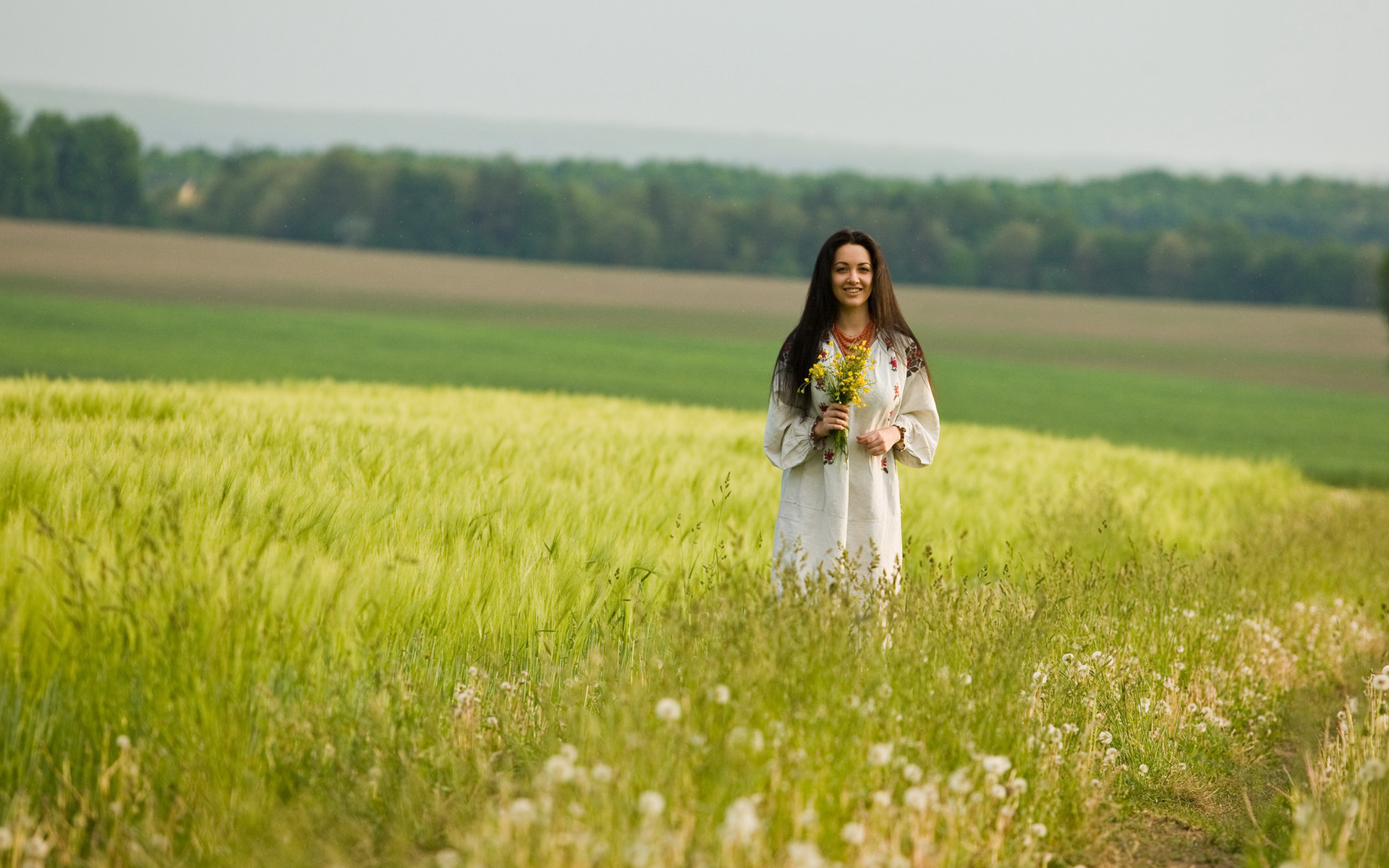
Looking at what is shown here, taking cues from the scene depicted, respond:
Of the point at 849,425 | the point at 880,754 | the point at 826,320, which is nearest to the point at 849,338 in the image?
the point at 826,320

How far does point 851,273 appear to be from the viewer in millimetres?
5508

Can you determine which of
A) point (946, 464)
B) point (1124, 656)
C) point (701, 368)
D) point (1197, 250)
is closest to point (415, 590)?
point (1124, 656)

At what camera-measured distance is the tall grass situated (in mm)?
3453

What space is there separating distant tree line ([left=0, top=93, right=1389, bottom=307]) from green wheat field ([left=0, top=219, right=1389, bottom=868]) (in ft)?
233

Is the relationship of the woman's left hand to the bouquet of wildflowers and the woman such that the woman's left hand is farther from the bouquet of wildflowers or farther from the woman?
the bouquet of wildflowers

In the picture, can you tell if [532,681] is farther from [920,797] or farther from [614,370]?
[614,370]

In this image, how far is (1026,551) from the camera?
955 centimetres

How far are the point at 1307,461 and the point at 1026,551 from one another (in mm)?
21990

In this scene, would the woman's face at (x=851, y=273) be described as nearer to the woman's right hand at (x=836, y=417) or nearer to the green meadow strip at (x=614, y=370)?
the woman's right hand at (x=836, y=417)

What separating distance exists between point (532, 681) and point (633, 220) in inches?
3247

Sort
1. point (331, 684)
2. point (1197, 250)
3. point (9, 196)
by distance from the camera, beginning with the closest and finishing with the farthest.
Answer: point (331, 684), point (9, 196), point (1197, 250)

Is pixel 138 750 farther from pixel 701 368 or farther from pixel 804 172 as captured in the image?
pixel 804 172

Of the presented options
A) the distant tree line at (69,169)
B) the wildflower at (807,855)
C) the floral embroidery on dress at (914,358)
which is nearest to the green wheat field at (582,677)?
the wildflower at (807,855)

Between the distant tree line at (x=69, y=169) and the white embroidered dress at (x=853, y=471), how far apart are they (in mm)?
74543
